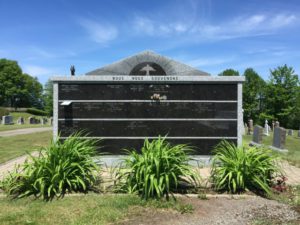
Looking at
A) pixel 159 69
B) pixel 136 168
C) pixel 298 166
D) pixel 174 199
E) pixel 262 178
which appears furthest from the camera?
pixel 159 69

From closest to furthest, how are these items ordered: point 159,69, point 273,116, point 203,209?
point 203,209 < point 159,69 < point 273,116

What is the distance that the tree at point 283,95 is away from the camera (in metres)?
53.9

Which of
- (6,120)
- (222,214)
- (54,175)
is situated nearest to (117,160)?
(54,175)

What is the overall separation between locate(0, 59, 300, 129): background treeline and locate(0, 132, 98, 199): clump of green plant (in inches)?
2115

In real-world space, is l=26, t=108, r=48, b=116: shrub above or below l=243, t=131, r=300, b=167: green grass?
above

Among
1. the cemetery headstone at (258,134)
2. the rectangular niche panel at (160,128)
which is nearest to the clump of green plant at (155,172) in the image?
the rectangular niche panel at (160,128)

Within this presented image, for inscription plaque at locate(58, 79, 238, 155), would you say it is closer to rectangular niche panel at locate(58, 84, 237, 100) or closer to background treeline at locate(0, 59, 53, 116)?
rectangular niche panel at locate(58, 84, 237, 100)

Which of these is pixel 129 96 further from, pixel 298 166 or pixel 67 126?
pixel 298 166

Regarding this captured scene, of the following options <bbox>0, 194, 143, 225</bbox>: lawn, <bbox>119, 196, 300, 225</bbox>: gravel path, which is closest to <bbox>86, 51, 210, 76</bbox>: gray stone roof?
<bbox>0, 194, 143, 225</bbox>: lawn

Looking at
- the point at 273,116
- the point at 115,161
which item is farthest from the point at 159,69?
the point at 273,116

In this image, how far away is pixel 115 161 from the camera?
27.4 ft

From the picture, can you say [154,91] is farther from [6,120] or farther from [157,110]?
[6,120]

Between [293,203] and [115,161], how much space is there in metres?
4.76

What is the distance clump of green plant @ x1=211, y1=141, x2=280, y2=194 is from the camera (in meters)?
5.55
